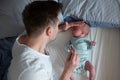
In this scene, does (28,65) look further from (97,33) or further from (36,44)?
(97,33)

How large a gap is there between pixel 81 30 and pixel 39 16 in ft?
1.60

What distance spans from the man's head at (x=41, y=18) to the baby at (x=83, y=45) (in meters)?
0.37

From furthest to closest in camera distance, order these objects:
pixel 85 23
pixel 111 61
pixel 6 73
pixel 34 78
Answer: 1. pixel 85 23
2. pixel 111 61
3. pixel 6 73
4. pixel 34 78

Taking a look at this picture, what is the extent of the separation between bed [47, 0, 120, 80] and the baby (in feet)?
0.13

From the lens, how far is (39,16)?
3.73ft

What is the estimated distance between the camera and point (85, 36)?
5.20 feet

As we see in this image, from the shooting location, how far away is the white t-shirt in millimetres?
1136

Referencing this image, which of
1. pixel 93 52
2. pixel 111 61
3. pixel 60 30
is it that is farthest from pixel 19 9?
pixel 111 61

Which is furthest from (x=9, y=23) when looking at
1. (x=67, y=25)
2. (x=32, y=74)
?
(x=32, y=74)

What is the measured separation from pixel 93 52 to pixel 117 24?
26 centimetres

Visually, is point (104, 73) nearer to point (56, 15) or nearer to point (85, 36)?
point (85, 36)

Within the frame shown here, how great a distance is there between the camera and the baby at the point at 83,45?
4.77ft

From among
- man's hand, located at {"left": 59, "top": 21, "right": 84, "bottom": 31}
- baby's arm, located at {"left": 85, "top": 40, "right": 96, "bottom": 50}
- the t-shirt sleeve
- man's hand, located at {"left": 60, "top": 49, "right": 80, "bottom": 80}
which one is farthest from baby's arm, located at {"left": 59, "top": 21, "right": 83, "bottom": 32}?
the t-shirt sleeve

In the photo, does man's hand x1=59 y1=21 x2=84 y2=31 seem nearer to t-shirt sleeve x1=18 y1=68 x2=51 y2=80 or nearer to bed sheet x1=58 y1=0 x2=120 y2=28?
bed sheet x1=58 y1=0 x2=120 y2=28
